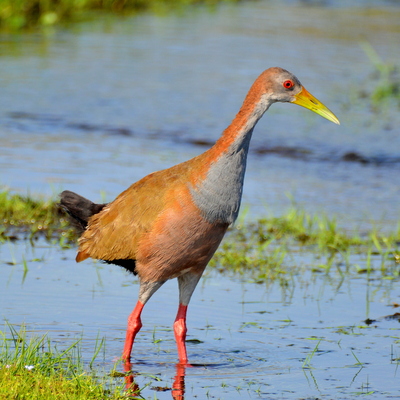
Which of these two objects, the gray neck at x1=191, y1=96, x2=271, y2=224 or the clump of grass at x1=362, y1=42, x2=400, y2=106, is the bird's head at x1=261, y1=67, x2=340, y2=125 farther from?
the clump of grass at x1=362, y1=42, x2=400, y2=106

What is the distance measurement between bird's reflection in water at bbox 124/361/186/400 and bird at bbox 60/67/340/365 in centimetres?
10

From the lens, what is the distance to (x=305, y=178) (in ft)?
34.5

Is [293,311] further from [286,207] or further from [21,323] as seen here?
[286,207]

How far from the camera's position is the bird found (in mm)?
5375

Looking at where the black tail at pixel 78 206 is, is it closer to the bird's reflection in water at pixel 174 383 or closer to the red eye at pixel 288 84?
the bird's reflection in water at pixel 174 383

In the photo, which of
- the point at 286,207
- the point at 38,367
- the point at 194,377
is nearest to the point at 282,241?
the point at 286,207

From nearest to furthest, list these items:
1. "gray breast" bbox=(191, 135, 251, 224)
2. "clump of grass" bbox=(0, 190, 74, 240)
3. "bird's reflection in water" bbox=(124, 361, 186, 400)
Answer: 1. "bird's reflection in water" bbox=(124, 361, 186, 400)
2. "gray breast" bbox=(191, 135, 251, 224)
3. "clump of grass" bbox=(0, 190, 74, 240)

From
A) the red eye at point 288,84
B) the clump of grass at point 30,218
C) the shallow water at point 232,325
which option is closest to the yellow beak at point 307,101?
the red eye at point 288,84

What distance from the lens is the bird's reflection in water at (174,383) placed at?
4895mm

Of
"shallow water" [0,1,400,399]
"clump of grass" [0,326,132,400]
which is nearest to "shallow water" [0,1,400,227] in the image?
"shallow water" [0,1,400,399]

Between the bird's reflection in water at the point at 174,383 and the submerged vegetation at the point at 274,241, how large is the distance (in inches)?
67.7

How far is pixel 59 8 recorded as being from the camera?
1952 centimetres

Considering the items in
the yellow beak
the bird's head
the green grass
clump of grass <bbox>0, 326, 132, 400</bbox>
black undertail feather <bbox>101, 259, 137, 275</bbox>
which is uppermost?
the bird's head

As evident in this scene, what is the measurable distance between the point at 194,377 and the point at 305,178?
5559 mm
